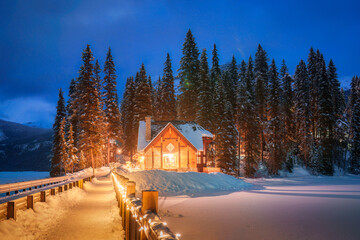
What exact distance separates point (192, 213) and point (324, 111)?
146 feet

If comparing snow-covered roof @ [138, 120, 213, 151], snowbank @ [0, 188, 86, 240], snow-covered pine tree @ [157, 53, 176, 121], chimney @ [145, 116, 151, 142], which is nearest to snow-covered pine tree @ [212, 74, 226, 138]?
snow-covered roof @ [138, 120, 213, 151]

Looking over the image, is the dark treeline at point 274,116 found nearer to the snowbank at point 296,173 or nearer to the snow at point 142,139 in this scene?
the snowbank at point 296,173

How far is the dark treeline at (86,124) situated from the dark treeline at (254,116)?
0.16 meters

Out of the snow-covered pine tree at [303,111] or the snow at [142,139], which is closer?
the snow at [142,139]

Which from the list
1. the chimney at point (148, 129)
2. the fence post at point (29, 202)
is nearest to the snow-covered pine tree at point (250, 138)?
the chimney at point (148, 129)

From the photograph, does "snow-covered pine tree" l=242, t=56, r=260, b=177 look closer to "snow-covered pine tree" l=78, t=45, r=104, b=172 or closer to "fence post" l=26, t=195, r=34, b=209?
"snow-covered pine tree" l=78, t=45, r=104, b=172

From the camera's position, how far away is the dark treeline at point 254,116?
4397 centimetres

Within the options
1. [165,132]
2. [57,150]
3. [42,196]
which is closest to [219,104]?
[165,132]

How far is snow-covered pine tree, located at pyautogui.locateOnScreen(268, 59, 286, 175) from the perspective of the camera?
45.1m

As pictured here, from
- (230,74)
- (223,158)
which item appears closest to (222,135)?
(223,158)

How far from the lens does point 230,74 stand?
64.9 metres

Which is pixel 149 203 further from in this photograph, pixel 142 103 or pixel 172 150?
pixel 142 103

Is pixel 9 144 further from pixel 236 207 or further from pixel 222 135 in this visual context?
pixel 236 207

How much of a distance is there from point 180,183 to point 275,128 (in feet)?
109
